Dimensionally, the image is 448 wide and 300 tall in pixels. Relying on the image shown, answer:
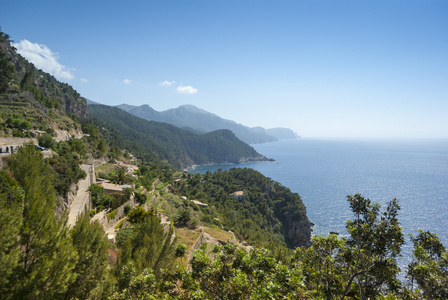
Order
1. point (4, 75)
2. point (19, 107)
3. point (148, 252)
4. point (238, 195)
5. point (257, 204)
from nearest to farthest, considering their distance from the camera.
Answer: point (148, 252)
point (19, 107)
point (4, 75)
point (257, 204)
point (238, 195)

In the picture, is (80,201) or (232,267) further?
(80,201)

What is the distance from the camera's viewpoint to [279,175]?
116562 mm

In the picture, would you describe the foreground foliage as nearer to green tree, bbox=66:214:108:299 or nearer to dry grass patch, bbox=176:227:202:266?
green tree, bbox=66:214:108:299

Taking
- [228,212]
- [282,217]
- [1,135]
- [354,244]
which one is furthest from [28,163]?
[282,217]

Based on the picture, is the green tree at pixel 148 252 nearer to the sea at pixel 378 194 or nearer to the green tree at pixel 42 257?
the green tree at pixel 42 257

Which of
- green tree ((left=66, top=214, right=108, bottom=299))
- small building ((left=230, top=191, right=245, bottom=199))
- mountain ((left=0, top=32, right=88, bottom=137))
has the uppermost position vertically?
mountain ((left=0, top=32, right=88, bottom=137))

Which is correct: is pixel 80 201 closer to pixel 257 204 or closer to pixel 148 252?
pixel 148 252

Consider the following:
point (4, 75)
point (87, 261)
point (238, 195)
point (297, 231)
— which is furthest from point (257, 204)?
point (4, 75)

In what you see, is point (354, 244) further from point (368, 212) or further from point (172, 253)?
point (172, 253)

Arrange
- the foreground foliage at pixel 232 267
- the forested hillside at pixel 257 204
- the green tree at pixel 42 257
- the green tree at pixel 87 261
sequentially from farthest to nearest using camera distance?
the forested hillside at pixel 257 204 < the green tree at pixel 87 261 < the green tree at pixel 42 257 < the foreground foliage at pixel 232 267

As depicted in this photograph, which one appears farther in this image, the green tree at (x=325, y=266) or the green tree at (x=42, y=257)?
the green tree at (x=325, y=266)

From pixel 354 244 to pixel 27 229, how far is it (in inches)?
431

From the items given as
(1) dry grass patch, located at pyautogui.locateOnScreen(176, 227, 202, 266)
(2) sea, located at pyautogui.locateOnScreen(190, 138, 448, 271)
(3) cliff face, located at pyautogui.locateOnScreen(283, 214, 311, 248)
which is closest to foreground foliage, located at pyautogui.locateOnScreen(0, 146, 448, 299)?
(1) dry grass patch, located at pyautogui.locateOnScreen(176, 227, 202, 266)

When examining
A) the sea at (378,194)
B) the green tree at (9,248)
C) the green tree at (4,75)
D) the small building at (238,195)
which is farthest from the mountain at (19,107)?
the sea at (378,194)
